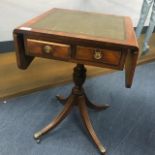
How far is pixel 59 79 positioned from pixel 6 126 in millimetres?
661

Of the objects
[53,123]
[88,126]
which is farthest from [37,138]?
[88,126]

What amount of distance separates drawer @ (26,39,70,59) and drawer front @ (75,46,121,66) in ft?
0.19

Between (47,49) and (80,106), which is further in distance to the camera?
(80,106)

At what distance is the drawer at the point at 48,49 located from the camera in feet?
3.22

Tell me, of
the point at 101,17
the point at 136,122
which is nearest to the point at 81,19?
the point at 101,17

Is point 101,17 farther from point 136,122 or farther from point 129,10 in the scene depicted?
point 129,10

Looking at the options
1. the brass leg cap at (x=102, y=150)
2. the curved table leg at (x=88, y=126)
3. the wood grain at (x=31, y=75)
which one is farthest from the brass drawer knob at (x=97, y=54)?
the wood grain at (x=31, y=75)

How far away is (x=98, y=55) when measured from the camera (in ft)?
3.17

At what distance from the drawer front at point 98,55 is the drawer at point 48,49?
0.06m

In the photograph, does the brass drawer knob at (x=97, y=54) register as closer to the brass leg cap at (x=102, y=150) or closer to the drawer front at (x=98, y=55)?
the drawer front at (x=98, y=55)

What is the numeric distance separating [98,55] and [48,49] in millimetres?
226

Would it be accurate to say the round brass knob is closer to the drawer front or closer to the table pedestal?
the drawer front

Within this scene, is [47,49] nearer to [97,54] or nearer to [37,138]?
[97,54]

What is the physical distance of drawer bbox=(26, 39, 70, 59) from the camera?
3.22 ft
